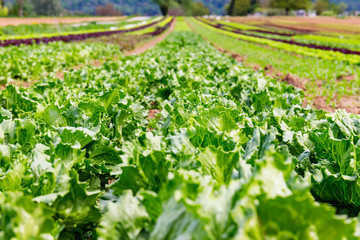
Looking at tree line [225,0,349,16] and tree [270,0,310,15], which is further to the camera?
tree line [225,0,349,16]

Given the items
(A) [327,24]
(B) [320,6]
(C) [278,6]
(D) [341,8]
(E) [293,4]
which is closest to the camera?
(A) [327,24]

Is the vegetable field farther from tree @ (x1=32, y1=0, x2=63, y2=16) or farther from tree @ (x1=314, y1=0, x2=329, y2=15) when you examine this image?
tree @ (x1=314, y1=0, x2=329, y2=15)

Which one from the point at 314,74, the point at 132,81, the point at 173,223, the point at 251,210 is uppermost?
the point at 251,210

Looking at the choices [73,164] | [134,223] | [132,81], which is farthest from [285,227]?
[132,81]

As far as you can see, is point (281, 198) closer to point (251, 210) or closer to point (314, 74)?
point (251, 210)

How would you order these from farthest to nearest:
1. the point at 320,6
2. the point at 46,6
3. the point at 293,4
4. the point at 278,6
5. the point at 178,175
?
the point at 320,6
the point at 46,6
the point at 278,6
the point at 293,4
the point at 178,175

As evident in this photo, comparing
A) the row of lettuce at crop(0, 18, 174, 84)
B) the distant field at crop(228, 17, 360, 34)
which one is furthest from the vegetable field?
the distant field at crop(228, 17, 360, 34)

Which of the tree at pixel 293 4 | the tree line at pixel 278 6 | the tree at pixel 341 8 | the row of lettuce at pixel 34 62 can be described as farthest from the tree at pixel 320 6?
the row of lettuce at pixel 34 62

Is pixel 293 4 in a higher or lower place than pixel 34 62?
higher

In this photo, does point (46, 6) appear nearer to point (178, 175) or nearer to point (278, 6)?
point (278, 6)

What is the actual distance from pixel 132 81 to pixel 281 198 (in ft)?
17.5

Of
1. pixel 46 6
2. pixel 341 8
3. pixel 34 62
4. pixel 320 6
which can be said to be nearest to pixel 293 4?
pixel 320 6

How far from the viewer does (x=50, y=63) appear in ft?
36.4

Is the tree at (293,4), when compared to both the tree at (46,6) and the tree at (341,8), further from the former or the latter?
the tree at (46,6)
